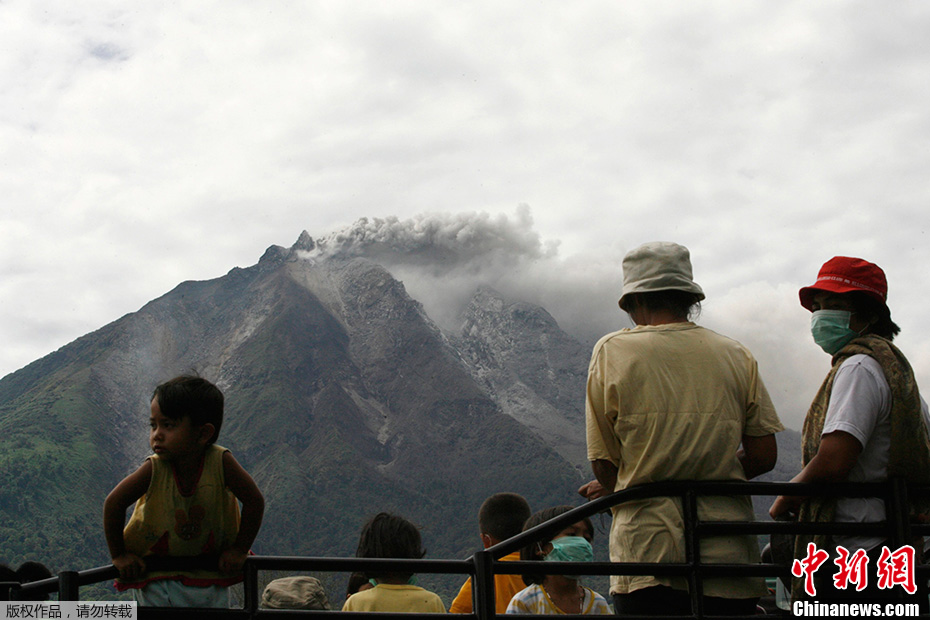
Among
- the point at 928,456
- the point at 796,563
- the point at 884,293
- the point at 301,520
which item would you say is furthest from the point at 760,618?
the point at 301,520

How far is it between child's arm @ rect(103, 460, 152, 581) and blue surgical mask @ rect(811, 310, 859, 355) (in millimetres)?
3042

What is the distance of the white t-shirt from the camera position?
3.58 meters

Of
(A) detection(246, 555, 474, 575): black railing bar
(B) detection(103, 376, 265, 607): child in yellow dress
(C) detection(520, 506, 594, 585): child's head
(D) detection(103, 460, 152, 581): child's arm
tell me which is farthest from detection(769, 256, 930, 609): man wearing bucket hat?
(D) detection(103, 460, 152, 581): child's arm

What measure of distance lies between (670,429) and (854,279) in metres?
1.15

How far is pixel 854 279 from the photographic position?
12.9ft

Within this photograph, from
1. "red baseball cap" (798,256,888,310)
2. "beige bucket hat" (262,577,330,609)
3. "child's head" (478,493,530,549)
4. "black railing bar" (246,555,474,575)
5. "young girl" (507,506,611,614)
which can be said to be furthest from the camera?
"child's head" (478,493,530,549)

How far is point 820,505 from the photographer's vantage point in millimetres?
3631

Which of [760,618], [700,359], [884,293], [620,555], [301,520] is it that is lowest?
[301,520]

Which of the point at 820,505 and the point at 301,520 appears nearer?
the point at 820,505

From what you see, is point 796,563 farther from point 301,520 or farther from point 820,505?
point 301,520

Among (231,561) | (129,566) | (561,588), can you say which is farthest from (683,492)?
(129,566)

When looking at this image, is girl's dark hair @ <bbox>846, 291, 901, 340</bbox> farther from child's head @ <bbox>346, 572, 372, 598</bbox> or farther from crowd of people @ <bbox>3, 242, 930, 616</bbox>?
child's head @ <bbox>346, 572, 372, 598</bbox>

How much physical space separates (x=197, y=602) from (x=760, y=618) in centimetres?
223

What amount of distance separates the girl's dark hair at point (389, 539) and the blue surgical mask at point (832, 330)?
2.21 m
